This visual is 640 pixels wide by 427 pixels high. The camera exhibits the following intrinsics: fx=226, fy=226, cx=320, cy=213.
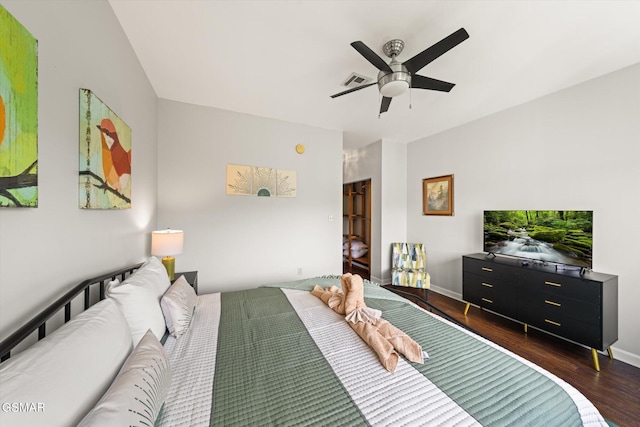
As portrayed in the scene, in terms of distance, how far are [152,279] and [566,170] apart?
386 cm

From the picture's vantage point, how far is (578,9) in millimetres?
1455

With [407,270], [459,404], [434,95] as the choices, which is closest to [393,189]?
[407,270]

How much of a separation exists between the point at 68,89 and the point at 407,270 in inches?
154

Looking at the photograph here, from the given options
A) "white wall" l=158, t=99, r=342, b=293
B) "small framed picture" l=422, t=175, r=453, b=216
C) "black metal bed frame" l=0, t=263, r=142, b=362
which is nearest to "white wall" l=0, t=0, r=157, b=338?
"black metal bed frame" l=0, t=263, r=142, b=362

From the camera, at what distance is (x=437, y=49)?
1469 millimetres

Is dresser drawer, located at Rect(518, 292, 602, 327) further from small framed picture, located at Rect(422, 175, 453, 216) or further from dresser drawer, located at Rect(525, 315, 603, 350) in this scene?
small framed picture, located at Rect(422, 175, 453, 216)

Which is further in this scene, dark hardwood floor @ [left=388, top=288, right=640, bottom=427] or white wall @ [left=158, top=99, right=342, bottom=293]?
white wall @ [left=158, top=99, right=342, bottom=293]

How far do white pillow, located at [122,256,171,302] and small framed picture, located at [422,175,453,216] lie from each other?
3.68 m

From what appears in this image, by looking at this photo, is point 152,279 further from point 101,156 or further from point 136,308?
point 101,156

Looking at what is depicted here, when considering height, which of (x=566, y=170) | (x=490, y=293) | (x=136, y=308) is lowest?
(x=490, y=293)

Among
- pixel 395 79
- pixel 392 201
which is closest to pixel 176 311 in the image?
pixel 395 79

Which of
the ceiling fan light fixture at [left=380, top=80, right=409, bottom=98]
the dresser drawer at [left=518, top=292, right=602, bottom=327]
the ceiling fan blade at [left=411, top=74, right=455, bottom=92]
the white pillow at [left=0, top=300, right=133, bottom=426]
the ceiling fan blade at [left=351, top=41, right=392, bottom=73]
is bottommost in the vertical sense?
the dresser drawer at [left=518, top=292, right=602, bottom=327]

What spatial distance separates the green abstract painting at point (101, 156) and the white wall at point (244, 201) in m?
1.10

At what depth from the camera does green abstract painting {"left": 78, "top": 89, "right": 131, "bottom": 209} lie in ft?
3.91
